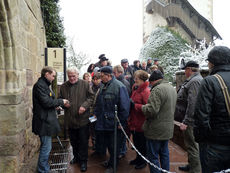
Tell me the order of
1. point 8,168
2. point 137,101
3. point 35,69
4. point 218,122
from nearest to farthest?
point 218,122 < point 8,168 < point 137,101 < point 35,69

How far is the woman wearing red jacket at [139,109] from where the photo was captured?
3795mm

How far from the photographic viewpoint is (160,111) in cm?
325

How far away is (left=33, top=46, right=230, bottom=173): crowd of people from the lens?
7.29ft

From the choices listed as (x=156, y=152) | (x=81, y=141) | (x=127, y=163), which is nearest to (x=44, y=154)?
(x=81, y=141)

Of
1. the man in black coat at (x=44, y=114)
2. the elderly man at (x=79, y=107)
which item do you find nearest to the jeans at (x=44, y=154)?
the man in black coat at (x=44, y=114)

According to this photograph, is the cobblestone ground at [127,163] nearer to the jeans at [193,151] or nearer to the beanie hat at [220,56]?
the jeans at [193,151]

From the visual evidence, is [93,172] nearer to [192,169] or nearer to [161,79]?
[192,169]

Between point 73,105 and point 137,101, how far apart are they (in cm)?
123

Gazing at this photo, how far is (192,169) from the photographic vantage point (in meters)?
3.63

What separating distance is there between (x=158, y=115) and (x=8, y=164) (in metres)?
2.39

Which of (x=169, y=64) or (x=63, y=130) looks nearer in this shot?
(x=63, y=130)

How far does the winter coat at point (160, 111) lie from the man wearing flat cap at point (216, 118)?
2.96ft

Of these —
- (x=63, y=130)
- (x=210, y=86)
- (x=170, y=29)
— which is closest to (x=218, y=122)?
(x=210, y=86)

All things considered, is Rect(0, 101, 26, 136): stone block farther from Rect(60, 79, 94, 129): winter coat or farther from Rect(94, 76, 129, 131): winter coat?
Rect(94, 76, 129, 131): winter coat
